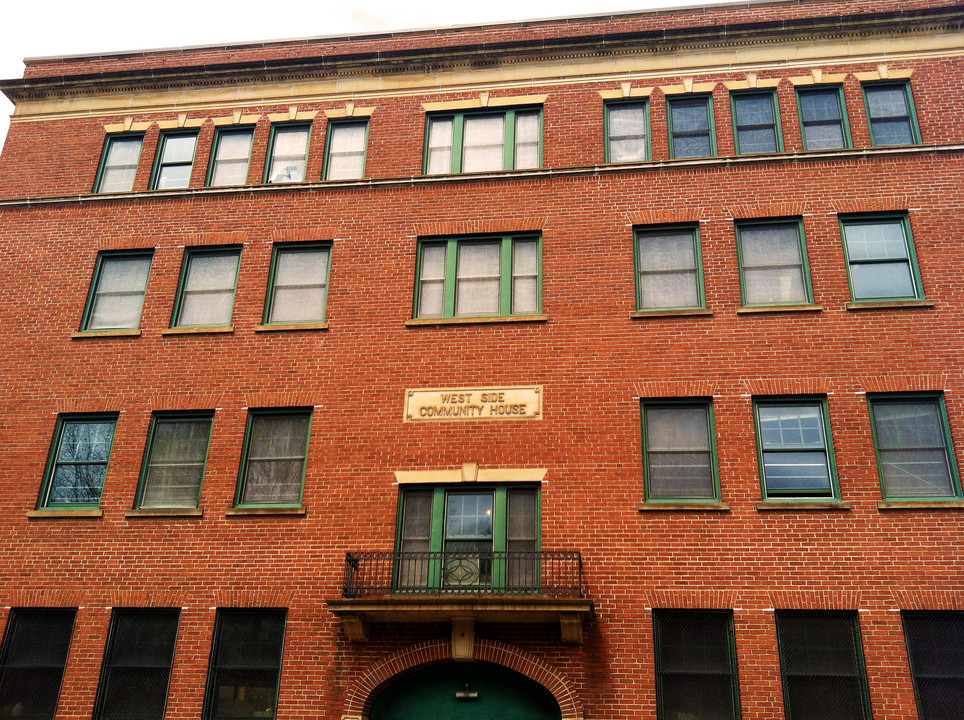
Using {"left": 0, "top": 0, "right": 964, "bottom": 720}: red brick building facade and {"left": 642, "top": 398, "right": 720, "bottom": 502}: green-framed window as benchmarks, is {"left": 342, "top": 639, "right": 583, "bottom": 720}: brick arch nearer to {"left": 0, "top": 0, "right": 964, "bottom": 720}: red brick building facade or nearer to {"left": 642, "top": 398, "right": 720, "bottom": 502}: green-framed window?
{"left": 0, "top": 0, "right": 964, "bottom": 720}: red brick building facade

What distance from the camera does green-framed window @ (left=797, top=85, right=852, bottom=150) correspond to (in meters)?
16.6

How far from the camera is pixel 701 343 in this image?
49.3ft

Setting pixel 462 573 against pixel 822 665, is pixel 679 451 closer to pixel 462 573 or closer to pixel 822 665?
pixel 822 665

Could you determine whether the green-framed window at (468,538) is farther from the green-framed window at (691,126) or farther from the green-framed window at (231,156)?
the green-framed window at (231,156)

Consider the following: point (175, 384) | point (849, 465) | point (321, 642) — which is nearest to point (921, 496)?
point (849, 465)

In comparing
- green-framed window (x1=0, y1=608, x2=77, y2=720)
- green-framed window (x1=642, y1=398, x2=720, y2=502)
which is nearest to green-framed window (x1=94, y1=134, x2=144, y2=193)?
green-framed window (x1=0, y1=608, x2=77, y2=720)

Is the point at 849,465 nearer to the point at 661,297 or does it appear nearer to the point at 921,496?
the point at 921,496

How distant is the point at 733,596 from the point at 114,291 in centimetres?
1380

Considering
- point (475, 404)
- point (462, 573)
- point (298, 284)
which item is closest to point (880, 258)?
point (475, 404)

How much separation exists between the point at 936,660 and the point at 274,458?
11762mm

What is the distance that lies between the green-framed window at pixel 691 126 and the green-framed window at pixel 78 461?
12889mm

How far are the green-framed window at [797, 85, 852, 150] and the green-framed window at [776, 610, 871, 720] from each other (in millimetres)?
9319

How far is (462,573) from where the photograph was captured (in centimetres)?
1392

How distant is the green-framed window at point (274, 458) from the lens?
15.1 m
